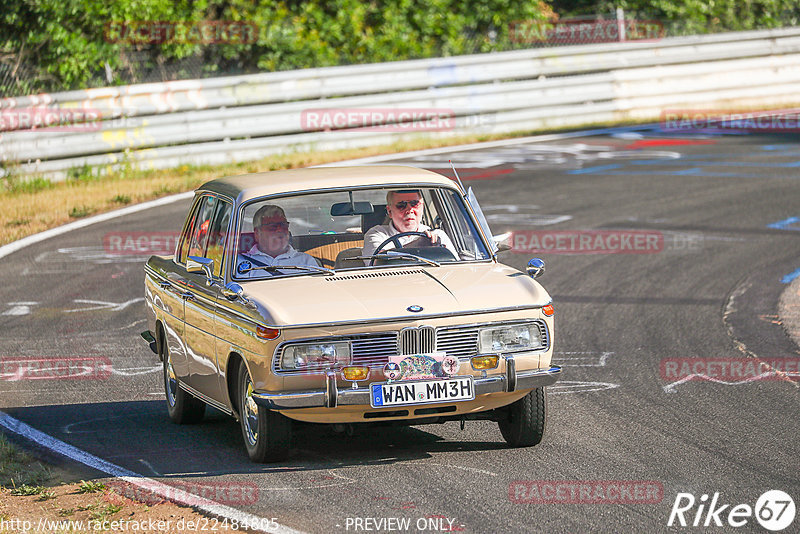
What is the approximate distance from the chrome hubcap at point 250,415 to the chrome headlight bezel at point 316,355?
0.35m

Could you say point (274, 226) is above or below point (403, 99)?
below

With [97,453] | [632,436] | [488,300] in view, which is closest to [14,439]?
[97,453]

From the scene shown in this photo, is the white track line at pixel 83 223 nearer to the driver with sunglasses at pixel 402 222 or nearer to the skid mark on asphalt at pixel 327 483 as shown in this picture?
the driver with sunglasses at pixel 402 222

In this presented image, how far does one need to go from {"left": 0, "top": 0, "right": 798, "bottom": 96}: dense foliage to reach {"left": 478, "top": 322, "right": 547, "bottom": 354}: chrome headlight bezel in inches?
599

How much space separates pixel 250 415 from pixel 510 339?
1568 millimetres

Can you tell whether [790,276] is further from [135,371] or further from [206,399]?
[206,399]

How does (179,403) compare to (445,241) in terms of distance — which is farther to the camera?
(179,403)

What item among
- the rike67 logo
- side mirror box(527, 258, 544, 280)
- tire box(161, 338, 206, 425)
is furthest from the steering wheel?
the rike67 logo

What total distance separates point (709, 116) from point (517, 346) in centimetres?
2087

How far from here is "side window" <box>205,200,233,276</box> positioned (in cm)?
810

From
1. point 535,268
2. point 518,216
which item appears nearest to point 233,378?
point 535,268

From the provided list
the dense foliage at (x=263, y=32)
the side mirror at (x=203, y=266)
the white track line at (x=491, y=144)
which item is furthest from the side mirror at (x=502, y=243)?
the dense foliage at (x=263, y=32)

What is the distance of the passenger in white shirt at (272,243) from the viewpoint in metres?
8.00

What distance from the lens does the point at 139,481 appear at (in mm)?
7020
